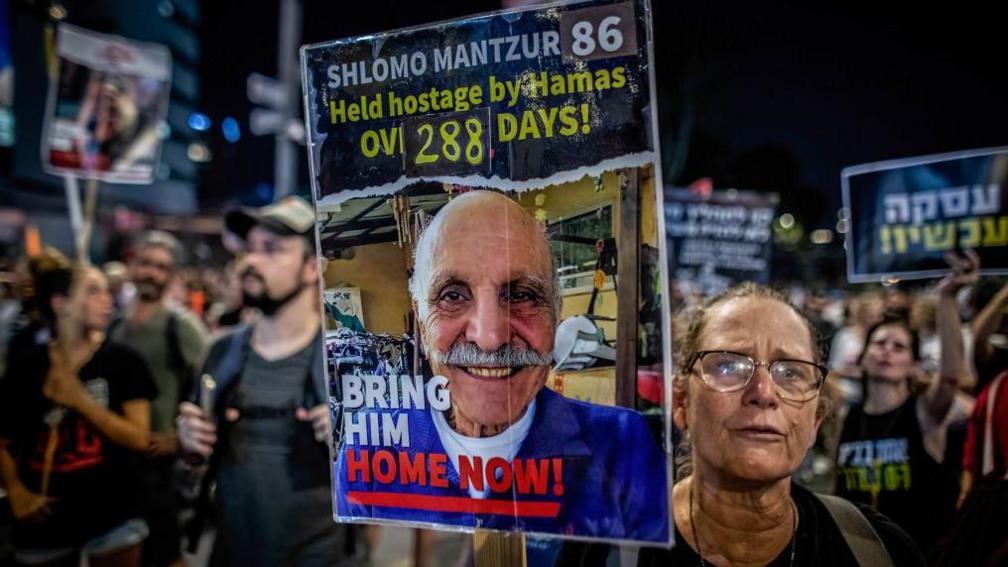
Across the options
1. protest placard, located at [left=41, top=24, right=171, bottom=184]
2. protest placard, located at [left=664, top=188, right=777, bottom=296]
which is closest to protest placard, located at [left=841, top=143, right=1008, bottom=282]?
protest placard, located at [left=664, top=188, right=777, bottom=296]

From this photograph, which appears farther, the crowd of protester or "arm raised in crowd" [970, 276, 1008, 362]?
"arm raised in crowd" [970, 276, 1008, 362]

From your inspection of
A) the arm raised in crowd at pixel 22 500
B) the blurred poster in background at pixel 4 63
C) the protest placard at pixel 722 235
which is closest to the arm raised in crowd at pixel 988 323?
the protest placard at pixel 722 235

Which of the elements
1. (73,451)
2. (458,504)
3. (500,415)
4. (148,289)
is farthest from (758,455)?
(148,289)

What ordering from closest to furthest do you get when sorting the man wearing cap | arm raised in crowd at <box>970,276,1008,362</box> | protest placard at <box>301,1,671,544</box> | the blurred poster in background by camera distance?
protest placard at <box>301,1,671,544</box> → the man wearing cap → arm raised in crowd at <box>970,276,1008,362</box> → the blurred poster in background

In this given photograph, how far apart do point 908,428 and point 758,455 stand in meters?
1.82

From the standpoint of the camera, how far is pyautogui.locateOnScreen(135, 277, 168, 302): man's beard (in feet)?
14.4

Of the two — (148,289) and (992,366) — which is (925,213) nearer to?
(992,366)

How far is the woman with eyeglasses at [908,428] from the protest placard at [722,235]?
3.37 meters

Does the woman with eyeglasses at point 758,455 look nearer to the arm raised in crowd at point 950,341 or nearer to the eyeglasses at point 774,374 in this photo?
the eyeglasses at point 774,374

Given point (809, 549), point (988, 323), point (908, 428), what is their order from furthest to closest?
1. point (988, 323)
2. point (908, 428)
3. point (809, 549)

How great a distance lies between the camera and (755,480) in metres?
1.67

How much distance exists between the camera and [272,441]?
9.23ft

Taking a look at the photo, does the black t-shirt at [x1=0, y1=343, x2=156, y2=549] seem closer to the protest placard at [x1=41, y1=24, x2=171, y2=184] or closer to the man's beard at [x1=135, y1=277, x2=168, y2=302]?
the man's beard at [x1=135, y1=277, x2=168, y2=302]

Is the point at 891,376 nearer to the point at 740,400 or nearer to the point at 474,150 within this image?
the point at 740,400
